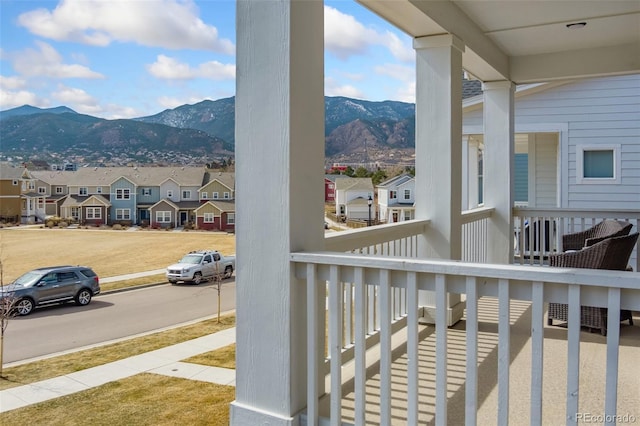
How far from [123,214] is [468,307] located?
26.8ft

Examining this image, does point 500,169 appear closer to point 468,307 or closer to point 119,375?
point 468,307

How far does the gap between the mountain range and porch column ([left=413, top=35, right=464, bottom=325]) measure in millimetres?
2918

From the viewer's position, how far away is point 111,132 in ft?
26.6

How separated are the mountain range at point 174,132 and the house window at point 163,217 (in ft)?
4.24

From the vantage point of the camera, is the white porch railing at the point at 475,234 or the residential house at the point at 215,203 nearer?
the white porch railing at the point at 475,234

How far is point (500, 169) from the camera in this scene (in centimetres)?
535

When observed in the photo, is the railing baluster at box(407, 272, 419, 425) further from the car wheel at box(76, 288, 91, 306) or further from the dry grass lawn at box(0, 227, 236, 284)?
the car wheel at box(76, 288, 91, 306)

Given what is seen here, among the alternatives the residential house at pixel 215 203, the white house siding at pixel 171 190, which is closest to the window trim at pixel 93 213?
the white house siding at pixel 171 190

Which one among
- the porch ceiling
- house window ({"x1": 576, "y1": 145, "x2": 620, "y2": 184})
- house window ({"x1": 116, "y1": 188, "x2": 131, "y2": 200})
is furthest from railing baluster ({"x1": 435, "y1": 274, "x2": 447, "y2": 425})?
house window ({"x1": 116, "y1": 188, "x2": 131, "y2": 200})

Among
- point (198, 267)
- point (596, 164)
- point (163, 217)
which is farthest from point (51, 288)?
point (596, 164)

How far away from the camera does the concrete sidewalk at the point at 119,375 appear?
5582 millimetres

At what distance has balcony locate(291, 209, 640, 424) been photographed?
1488mm

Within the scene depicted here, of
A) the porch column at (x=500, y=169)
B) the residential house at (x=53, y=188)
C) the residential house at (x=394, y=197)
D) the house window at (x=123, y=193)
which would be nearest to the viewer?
the porch column at (x=500, y=169)

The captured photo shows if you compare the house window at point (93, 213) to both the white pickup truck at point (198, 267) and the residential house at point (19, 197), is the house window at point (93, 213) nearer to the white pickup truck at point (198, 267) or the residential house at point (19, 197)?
the residential house at point (19, 197)
